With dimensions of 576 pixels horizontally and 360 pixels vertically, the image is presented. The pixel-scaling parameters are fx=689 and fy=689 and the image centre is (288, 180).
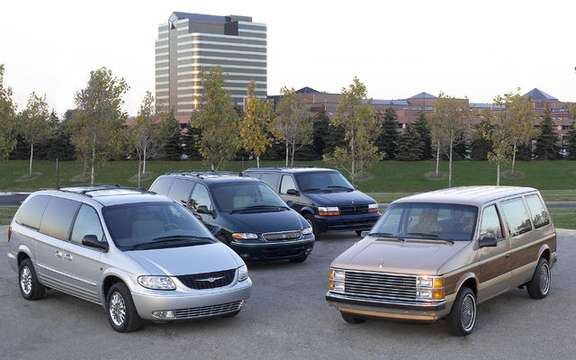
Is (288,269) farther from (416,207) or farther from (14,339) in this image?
(14,339)

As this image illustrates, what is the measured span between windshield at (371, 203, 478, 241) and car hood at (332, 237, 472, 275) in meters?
0.23

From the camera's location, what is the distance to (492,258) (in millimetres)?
8430

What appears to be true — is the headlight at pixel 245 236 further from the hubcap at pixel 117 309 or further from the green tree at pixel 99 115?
the green tree at pixel 99 115

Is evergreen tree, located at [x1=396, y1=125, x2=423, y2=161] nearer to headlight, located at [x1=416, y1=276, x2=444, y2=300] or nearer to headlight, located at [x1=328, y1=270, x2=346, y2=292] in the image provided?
headlight, located at [x1=328, y1=270, x2=346, y2=292]

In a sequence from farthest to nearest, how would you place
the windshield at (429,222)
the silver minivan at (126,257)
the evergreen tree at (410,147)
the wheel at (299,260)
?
the evergreen tree at (410,147) < the wheel at (299,260) < the windshield at (429,222) < the silver minivan at (126,257)

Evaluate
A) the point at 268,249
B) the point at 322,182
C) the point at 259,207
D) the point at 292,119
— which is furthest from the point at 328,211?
the point at 292,119

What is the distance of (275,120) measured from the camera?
53.9 metres

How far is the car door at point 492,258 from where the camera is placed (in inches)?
324

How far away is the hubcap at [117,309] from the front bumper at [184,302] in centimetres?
26

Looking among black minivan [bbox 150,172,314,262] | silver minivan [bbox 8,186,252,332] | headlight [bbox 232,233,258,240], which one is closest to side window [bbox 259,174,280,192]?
black minivan [bbox 150,172,314,262]

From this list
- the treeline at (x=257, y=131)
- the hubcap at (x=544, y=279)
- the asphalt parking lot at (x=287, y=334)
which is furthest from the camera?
the treeline at (x=257, y=131)

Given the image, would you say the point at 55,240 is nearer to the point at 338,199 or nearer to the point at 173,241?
the point at 173,241

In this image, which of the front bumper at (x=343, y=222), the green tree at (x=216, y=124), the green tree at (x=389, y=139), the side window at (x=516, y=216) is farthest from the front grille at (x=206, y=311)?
the green tree at (x=389, y=139)

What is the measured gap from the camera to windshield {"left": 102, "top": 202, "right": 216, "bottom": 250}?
28.2 feet
